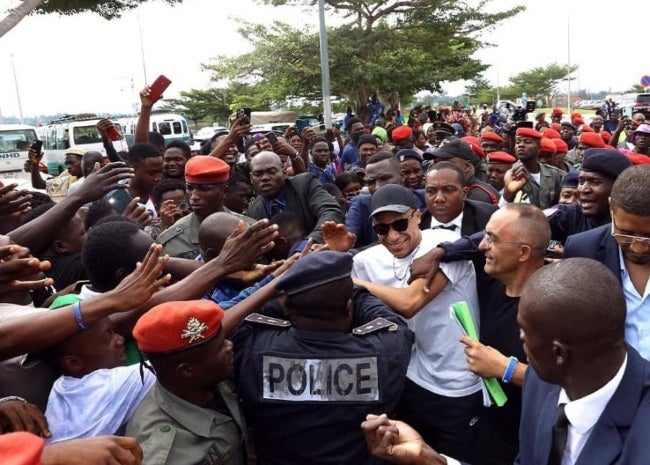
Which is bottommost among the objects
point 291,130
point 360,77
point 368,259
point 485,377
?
point 485,377

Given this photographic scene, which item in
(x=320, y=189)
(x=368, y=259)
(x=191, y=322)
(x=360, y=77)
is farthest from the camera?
(x=360, y=77)

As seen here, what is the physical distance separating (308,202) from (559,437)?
3055 millimetres

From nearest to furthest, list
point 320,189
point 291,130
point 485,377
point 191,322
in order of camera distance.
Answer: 1. point 191,322
2. point 485,377
3. point 320,189
4. point 291,130

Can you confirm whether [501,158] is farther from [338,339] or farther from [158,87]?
[338,339]

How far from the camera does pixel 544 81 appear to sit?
6166cm

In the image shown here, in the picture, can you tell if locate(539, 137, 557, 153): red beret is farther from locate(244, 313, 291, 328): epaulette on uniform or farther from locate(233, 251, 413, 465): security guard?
locate(244, 313, 291, 328): epaulette on uniform

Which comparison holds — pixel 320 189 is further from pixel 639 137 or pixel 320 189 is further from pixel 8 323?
pixel 639 137

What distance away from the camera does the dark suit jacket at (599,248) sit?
261 centimetres

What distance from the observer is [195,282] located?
2.45 meters

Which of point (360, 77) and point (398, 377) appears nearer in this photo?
point (398, 377)

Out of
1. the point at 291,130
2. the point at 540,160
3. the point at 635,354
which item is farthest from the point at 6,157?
the point at 635,354

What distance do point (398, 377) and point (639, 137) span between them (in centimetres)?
627

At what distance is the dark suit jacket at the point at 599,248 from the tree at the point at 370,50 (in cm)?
1776

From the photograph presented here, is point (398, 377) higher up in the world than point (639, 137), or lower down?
lower down
